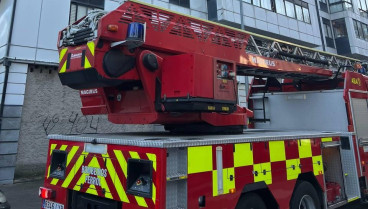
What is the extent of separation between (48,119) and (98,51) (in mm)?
8171

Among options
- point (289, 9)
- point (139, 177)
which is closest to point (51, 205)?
point (139, 177)

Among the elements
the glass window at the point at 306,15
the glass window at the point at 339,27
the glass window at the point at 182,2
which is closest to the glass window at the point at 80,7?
the glass window at the point at 182,2

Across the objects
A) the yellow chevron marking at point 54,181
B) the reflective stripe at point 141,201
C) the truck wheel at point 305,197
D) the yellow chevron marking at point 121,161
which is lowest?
the truck wheel at point 305,197

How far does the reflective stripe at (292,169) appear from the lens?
4156 millimetres

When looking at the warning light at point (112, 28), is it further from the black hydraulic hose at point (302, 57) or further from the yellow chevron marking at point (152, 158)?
the black hydraulic hose at point (302, 57)

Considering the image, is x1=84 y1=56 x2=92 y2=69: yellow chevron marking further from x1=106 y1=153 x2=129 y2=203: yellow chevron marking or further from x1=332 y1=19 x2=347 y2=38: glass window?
x1=332 y1=19 x2=347 y2=38: glass window

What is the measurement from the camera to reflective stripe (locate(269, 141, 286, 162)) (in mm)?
3951

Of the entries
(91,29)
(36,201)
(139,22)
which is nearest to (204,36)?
(139,22)

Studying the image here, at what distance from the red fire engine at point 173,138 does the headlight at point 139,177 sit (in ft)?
0.04

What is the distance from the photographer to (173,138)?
3.33 metres

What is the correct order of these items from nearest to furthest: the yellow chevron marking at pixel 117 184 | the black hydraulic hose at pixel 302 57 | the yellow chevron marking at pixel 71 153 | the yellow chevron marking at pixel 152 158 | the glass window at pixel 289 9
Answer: the yellow chevron marking at pixel 152 158, the yellow chevron marking at pixel 117 184, the yellow chevron marking at pixel 71 153, the black hydraulic hose at pixel 302 57, the glass window at pixel 289 9

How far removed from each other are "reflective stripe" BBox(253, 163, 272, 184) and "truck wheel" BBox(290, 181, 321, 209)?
80 cm

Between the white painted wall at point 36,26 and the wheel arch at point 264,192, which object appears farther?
the white painted wall at point 36,26

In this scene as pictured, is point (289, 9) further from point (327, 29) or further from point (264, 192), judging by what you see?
point (264, 192)
